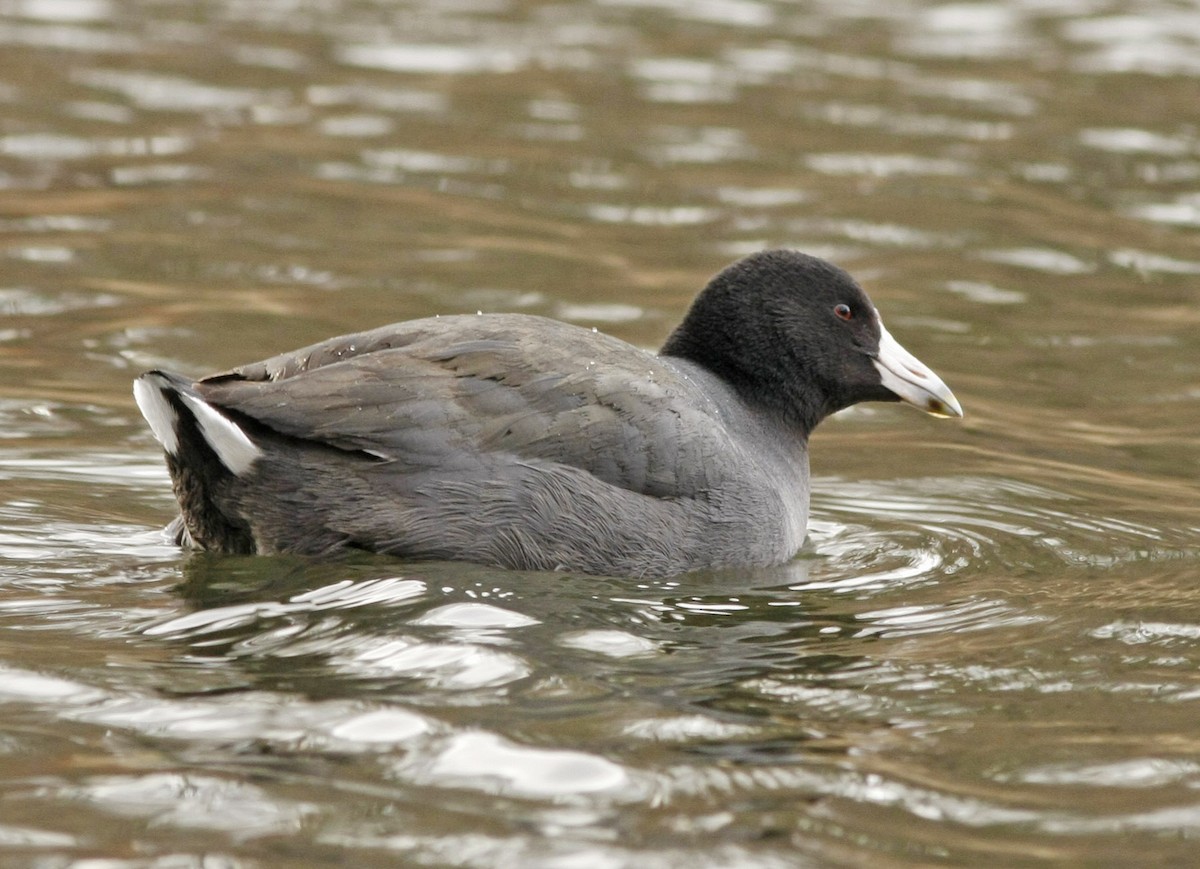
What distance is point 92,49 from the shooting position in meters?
12.7

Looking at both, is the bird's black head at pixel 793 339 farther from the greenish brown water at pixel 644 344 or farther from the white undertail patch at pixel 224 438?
the white undertail patch at pixel 224 438

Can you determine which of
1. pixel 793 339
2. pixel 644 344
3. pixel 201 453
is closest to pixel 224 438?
pixel 201 453

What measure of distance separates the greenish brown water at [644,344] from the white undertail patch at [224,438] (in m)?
0.33

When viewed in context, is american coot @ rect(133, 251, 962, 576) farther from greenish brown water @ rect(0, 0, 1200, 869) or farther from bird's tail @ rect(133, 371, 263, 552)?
greenish brown water @ rect(0, 0, 1200, 869)

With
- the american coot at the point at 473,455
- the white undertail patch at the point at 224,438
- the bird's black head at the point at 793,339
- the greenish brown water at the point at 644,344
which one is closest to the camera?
the greenish brown water at the point at 644,344

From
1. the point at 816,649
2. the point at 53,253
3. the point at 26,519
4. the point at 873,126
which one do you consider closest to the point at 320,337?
the point at 53,253

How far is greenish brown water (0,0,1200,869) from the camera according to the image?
414cm

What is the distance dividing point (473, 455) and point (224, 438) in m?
0.69

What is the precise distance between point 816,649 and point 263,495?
63.4 inches

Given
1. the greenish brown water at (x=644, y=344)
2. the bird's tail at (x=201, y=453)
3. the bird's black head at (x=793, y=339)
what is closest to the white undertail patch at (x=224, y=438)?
the bird's tail at (x=201, y=453)

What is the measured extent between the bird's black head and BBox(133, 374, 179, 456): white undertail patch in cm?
191

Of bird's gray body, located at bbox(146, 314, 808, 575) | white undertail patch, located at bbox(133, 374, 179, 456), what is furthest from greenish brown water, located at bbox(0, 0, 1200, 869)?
white undertail patch, located at bbox(133, 374, 179, 456)

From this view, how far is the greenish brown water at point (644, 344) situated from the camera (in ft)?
13.6

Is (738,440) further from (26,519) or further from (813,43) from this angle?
(813,43)
